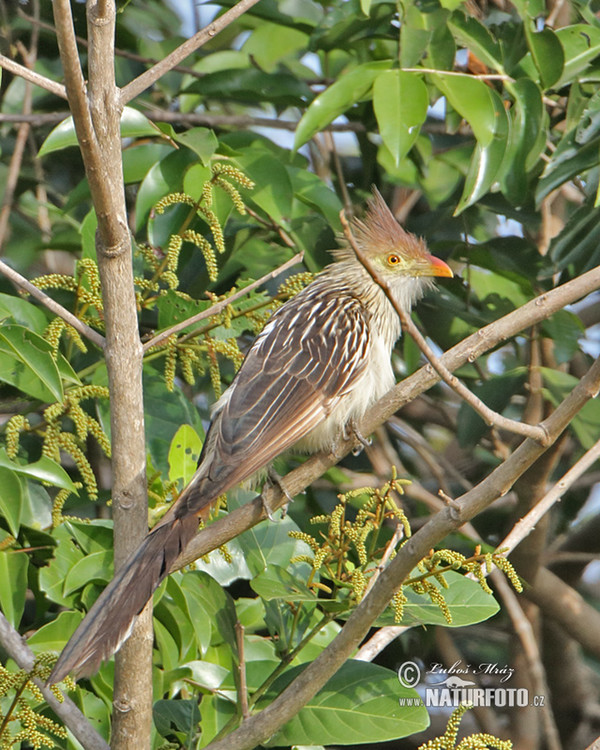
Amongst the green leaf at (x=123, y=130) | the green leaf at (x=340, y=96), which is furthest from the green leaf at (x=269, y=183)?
the green leaf at (x=123, y=130)

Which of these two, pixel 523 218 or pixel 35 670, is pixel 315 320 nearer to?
pixel 523 218

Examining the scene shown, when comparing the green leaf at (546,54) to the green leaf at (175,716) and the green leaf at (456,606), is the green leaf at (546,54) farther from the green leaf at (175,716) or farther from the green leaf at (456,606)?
the green leaf at (175,716)

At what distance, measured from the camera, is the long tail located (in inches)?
82.5

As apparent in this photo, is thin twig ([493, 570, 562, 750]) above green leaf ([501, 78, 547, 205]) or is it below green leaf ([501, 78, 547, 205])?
below

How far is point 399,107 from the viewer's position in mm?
3158

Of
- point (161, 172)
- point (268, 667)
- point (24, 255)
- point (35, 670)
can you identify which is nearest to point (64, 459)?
point (24, 255)

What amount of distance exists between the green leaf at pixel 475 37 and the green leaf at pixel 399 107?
339mm

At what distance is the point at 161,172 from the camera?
11.0ft

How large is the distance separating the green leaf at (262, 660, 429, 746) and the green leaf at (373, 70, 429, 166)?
163cm

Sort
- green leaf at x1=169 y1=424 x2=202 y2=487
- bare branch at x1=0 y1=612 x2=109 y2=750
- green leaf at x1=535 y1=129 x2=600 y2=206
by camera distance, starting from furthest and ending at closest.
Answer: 1. green leaf at x1=535 y1=129 x2=600 y2=206
2. green leaf at x1=169 y1=424 x2=202 y2=487
3. bare branch at x1=0 y1=612 x2=109 y2=750

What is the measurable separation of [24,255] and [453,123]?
200cm

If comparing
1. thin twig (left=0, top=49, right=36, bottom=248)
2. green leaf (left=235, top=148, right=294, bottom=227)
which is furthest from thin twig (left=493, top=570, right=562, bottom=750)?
thin twig (left=0, top=49, right=36, bottom=248)

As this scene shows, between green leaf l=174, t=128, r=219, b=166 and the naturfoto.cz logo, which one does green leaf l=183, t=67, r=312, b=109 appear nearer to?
green leaf l=174, t=128, r=219, b=166

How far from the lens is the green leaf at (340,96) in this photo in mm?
3273
